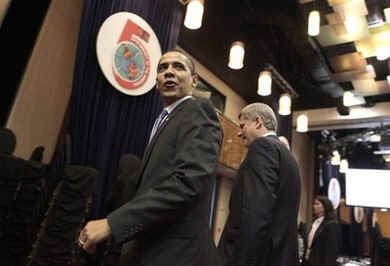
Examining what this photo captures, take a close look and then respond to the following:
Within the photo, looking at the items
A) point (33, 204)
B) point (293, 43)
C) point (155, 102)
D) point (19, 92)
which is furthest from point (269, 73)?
point (33, 204)

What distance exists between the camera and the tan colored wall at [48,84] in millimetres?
2418

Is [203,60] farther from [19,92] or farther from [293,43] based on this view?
[19,92]

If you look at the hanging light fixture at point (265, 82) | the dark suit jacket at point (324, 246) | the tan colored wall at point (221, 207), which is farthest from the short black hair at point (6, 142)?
the tan colored wall at point (221, 207)

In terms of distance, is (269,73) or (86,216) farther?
(269,73)

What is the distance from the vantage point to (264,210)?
1.33 m

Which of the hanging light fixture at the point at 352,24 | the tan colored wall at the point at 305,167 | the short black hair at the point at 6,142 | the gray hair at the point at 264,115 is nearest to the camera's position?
the gray hair at the point at 264,115

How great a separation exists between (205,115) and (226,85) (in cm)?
462

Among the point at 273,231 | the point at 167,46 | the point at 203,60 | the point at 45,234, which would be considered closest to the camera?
the point at 273,231

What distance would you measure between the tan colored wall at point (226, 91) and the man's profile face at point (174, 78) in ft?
11.9

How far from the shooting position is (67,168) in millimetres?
1906

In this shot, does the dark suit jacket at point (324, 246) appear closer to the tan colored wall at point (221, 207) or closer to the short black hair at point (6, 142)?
the tan colored wall at point (221, 207)

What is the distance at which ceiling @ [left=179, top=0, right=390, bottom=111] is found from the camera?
3693 mm

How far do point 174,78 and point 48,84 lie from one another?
1.86m

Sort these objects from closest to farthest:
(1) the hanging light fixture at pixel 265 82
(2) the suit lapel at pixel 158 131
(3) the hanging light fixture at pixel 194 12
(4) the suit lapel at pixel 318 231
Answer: (2) the suit lapel at pixel 158 131 → (3) the hanging light fixture at pixel 194 12 → (4) the suit lapel at pixel 318 231 → (1) the hanging light fixture at pixel 265 82
